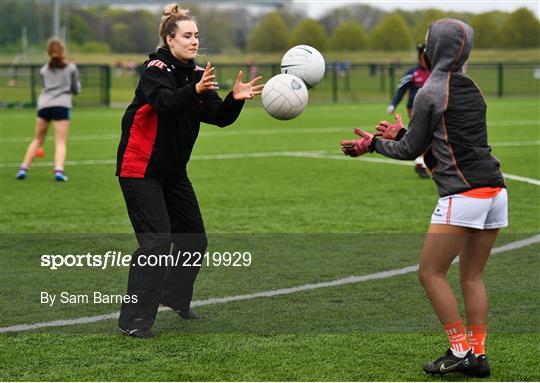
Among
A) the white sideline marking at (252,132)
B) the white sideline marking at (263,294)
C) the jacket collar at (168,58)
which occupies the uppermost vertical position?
the jacket collar at (168,58)

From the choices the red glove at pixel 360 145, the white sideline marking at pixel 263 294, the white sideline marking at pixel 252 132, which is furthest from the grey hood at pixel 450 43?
the white sideline marking at pixel 252 132

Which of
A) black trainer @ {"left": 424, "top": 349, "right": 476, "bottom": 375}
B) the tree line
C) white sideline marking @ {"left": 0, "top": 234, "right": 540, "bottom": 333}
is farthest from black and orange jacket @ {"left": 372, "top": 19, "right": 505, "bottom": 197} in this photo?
the tree line

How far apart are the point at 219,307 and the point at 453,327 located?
244 cm

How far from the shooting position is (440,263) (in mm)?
5918

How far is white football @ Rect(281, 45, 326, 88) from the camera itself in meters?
7.73

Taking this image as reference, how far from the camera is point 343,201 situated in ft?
45.4

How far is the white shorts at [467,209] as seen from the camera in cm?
577

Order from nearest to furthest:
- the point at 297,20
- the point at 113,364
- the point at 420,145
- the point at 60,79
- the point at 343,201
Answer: the point at 420,145, the point at 113,364, the point at 343,201, the point at 60,79, the point at 297,20

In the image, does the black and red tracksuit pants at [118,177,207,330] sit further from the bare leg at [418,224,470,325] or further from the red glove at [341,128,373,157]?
the bare leg at [418,224,470,325]

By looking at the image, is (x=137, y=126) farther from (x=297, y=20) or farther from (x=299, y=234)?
(x=297, y=20)

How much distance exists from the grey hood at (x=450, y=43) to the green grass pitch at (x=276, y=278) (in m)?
1.83

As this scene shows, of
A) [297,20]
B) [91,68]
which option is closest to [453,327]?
[91,68]

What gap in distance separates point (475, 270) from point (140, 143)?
248 cm

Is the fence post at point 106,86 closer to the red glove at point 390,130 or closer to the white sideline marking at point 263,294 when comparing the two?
the white sideline marking at point 263,294
